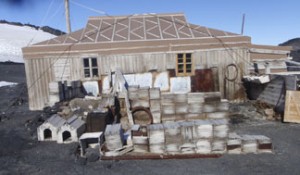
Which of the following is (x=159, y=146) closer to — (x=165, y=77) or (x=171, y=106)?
(x=171, y=106)

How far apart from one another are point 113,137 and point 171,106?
3.29 metres

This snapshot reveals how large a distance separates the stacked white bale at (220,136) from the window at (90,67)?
9635 millimetres

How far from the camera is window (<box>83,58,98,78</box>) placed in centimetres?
1597

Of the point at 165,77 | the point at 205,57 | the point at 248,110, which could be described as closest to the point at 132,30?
the point at 165,77

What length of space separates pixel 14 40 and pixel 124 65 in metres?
60.0

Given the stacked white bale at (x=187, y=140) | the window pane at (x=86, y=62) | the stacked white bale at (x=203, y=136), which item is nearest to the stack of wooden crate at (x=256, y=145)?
the stacked white bale at (x=203, y=136)

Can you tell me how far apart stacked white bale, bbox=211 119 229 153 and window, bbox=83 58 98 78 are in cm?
963

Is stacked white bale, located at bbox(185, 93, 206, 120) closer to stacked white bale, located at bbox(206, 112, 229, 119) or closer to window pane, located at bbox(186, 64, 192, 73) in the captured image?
stacked white bale, located at bbox(206, 112, 229, 119)

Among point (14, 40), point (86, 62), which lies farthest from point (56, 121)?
point (14, 40)

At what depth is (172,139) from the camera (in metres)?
8.45

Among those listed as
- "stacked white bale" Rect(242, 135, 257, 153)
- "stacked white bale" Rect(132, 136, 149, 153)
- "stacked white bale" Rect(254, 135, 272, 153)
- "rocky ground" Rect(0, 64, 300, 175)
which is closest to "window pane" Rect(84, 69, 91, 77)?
"rocky ground" Rect(0, 64, 300, 175)

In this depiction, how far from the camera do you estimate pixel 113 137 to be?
28.0ft

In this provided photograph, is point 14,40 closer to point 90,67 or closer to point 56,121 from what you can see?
point 90,67

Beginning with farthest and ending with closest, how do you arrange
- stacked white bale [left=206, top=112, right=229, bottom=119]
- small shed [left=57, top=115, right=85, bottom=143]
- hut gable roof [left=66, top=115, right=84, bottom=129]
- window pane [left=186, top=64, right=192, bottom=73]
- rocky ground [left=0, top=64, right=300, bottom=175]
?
window pane [left=186, top=64, right=192, bottom=73] < stacked white bale [left=206, top=112, right=229, bottom=119] < hut gable roof [left=66, top=115, right=84, bottom=129] < small shed [left=57, top=115, right=85, bottom=143] < rocky ground [left=0, top=64, right=300, bottom=175]
